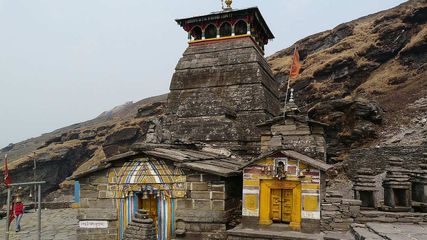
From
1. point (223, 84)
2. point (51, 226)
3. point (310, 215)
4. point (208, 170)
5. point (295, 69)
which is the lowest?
point (51, 226)

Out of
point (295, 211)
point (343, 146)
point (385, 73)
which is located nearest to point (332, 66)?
point (385, 73)

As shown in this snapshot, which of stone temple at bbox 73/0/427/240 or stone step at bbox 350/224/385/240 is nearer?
stone step at bbox 350/224/385/240

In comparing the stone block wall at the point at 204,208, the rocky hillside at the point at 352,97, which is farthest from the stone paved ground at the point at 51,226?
the rocky hillside at the point at 352,97

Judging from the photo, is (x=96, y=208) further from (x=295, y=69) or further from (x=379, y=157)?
(x=379, y=157)

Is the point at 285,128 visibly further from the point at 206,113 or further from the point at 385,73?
the point at 385,73

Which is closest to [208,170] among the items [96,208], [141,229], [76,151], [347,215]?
[141,229]

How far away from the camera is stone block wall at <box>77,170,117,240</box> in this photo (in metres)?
12.8

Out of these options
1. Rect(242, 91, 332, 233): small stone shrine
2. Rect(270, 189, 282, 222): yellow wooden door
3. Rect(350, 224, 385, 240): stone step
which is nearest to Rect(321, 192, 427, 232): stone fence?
Rect(350, 224, 385, 240): stone step

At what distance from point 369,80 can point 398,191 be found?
36621 mm

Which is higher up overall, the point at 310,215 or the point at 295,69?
the point at 295,69

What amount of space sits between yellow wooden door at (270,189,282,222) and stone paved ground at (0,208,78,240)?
7550 millimetres

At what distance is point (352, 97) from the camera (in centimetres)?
4250

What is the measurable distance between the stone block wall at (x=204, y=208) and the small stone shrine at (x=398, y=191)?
605 centimetres

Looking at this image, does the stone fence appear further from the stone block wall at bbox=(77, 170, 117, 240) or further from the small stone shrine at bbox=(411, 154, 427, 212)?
the stone block wall at bbox=(77, 170, 117, 240)
